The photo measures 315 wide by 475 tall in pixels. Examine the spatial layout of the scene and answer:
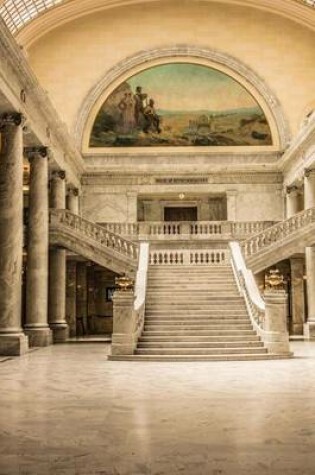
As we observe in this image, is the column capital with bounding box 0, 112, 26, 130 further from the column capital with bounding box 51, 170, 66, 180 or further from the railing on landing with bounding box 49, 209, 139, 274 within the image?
the column capital with bounding box 51, 170, 66, 180

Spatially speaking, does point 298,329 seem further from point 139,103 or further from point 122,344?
point 122,344

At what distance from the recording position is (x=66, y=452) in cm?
545

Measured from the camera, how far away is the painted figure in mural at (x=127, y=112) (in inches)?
1243

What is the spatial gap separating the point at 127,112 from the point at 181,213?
19.1 ft

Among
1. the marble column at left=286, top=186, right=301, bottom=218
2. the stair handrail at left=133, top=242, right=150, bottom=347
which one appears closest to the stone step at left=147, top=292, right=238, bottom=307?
the stair handrail at left=133, top=242, right=150, bottom=347

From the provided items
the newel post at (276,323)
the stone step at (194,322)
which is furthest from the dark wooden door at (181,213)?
the newel post at (276,323)

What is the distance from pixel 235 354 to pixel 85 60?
20652 millimetres

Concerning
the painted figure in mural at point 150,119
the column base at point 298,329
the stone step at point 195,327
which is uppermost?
the painted figure in mural at point 150,119

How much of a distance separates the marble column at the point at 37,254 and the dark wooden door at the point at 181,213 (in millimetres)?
12644

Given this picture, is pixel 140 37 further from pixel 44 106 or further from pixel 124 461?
pixel 124 461

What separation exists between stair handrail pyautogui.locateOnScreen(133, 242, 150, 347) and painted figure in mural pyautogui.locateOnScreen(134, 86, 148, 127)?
30.6 feet

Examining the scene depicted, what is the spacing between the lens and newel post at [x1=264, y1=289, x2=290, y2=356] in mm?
15391

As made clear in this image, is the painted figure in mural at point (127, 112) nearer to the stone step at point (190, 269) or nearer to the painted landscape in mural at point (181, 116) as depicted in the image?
the painted landscape in mural at point (181, 116)

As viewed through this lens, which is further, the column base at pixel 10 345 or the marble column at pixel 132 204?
the marble column at pixel 132 204
